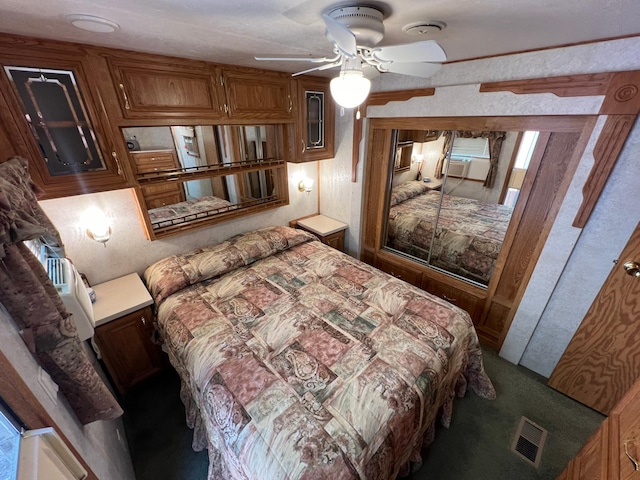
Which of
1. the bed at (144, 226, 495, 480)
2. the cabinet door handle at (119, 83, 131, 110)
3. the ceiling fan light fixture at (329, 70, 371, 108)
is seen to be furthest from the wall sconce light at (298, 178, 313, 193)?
the ceiling fan light fixture at (329, 70, 371, 108)

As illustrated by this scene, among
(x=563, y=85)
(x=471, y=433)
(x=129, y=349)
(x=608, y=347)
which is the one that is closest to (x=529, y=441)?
(x=471, y=433)

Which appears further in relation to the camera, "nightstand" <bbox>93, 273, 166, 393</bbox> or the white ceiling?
"nightstand" <bbox>93, 273, 166, 393</bbox>

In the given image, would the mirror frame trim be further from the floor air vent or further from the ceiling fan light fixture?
the floor air vent

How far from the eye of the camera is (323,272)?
2.33 meters

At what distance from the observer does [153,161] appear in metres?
2.01

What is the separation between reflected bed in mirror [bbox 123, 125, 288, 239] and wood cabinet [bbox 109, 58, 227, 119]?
0.59 ft

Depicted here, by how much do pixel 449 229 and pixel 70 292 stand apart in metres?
2.75

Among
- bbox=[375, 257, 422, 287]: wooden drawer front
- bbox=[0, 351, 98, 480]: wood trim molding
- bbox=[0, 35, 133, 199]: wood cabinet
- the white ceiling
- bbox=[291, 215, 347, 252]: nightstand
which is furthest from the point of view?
bbox=[291, 215, 347, 252]: nightstand

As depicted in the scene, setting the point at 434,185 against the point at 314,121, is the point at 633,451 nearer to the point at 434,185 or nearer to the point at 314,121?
the point at 434,185

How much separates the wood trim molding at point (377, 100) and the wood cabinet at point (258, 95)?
2.33 feet

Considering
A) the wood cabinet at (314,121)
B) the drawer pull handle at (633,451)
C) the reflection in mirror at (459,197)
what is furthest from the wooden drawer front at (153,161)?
the drawer pull handle at (633,451)

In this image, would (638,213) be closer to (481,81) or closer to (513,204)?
(513,204)

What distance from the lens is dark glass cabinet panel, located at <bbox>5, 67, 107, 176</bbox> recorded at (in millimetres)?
1409

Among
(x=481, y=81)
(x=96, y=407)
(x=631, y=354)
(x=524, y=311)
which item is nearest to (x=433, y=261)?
(x=524, y=311)
